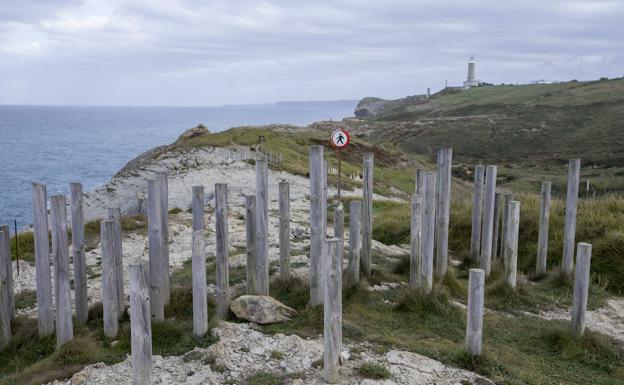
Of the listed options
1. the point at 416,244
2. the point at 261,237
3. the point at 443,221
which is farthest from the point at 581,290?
the point at 261,237

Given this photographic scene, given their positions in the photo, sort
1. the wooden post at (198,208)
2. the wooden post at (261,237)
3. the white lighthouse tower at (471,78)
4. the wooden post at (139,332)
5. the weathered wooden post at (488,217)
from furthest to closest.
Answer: the white lighthouse tower at (471,78), the weathered wooden post at (488,217), the wooden post at (261,237), the wooden post at (198,208), the wooden post at (139,332)

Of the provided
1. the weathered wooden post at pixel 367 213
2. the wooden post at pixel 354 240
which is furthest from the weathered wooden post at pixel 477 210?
the wooden post at pixel 354 240

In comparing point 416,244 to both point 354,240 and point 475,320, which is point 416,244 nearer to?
point 354,240

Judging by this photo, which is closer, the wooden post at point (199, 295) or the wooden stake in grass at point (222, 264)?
the wooden post at point (199, 295)

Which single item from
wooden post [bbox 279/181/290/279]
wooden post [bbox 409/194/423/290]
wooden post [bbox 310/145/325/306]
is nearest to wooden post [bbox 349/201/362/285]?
wooden post [bbox 310/145/325/306]

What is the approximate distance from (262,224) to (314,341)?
2.37 meters

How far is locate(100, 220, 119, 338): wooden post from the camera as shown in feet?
28.0

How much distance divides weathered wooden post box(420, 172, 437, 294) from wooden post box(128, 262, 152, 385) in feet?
17.2

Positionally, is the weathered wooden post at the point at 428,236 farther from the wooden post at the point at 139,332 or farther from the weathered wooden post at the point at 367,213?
the wooden post at the point at 139,332

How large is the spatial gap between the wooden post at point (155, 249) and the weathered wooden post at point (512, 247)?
264 inches

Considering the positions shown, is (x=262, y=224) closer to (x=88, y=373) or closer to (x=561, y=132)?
(x=88, y=373)

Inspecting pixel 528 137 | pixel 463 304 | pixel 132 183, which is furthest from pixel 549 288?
pixel 528 137

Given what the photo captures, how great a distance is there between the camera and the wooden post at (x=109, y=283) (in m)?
8.52

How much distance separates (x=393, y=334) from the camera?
29.2 feet
